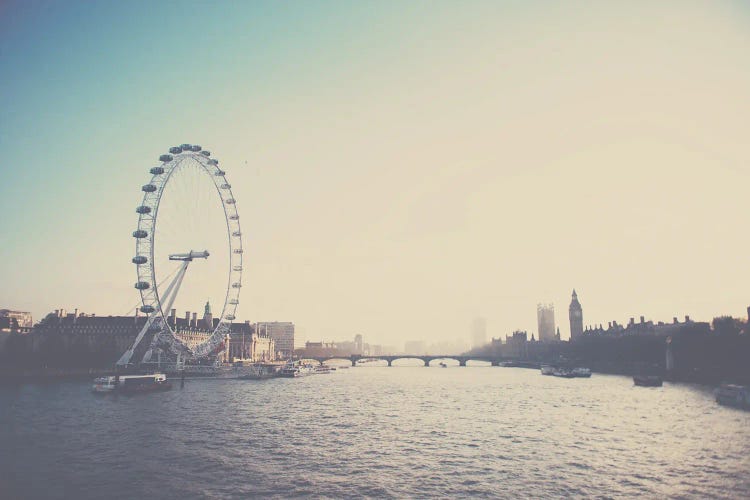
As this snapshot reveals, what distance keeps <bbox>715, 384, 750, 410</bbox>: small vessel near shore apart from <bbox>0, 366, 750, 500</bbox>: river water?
80.0 inches

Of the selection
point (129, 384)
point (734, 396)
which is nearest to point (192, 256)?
point (129, 384)

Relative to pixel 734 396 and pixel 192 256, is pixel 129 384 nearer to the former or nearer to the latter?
pixel 192 256

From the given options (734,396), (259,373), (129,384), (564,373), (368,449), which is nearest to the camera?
(368,449)

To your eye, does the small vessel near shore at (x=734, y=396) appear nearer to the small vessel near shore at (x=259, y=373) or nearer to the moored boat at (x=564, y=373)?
the moored boat at (x=564, y=373)

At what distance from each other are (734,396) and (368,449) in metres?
47.3

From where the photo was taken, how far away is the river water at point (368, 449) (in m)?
29.5

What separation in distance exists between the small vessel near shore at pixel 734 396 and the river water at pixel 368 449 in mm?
2031

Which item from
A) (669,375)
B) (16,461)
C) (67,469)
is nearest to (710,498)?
(67,469)

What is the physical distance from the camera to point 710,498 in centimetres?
2745

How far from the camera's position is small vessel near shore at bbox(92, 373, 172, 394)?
252 feet

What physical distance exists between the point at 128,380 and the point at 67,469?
167 feet

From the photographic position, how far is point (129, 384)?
260 feet

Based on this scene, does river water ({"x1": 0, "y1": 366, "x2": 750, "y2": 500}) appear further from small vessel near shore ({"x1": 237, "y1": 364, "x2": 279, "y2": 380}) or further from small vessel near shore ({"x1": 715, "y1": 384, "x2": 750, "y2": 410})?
small vessel near shore ({"x1": 237, "y1": 364, "x2": 279, "y2": 380})

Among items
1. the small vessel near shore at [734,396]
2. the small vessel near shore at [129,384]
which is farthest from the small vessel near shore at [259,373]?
the small vessel near shore at [734,396]
